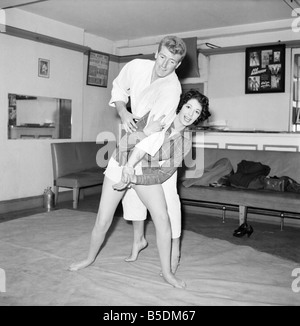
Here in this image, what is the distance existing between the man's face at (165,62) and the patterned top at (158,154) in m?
0.29

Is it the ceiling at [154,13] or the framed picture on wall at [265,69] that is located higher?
the ceiling at [154,13]

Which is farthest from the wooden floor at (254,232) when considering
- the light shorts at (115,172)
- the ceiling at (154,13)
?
the ceiling at (154,13)

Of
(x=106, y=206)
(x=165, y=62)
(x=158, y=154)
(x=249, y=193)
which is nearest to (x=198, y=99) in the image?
(x=165, y=62)

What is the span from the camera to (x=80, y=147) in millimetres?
6059

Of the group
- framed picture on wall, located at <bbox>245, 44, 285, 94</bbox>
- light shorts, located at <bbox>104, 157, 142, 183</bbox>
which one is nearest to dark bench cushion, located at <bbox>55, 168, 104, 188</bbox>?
framed picture on wall, located at <bbox>245, 44, 285, 94</bbox>

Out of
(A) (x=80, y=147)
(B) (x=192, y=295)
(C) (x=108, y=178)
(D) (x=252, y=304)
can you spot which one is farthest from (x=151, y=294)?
(A) (x=80, y=147)

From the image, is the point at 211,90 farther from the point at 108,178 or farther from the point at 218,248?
the point at 108,178

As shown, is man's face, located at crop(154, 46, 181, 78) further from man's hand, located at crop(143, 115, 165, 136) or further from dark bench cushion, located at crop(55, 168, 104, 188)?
dark bench cushion, located at crop(55, 168, 104, 188)

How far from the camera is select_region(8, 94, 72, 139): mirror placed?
17.0 feet

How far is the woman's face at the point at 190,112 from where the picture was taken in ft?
7.41

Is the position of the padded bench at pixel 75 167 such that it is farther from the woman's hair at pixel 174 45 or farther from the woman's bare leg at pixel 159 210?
the woman's hair at pixel 174 45

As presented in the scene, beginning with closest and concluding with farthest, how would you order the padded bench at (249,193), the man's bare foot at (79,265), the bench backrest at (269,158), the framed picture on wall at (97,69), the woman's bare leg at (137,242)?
the man's bare foot at (79,265) < the woman's bare leg at (137,242) < the padded bench at (249,193) < the bench backrest at (269,158) < the framed picture on wall at (97,69)

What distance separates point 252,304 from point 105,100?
537cm

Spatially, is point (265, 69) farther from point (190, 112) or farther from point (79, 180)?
point (190, 112)
